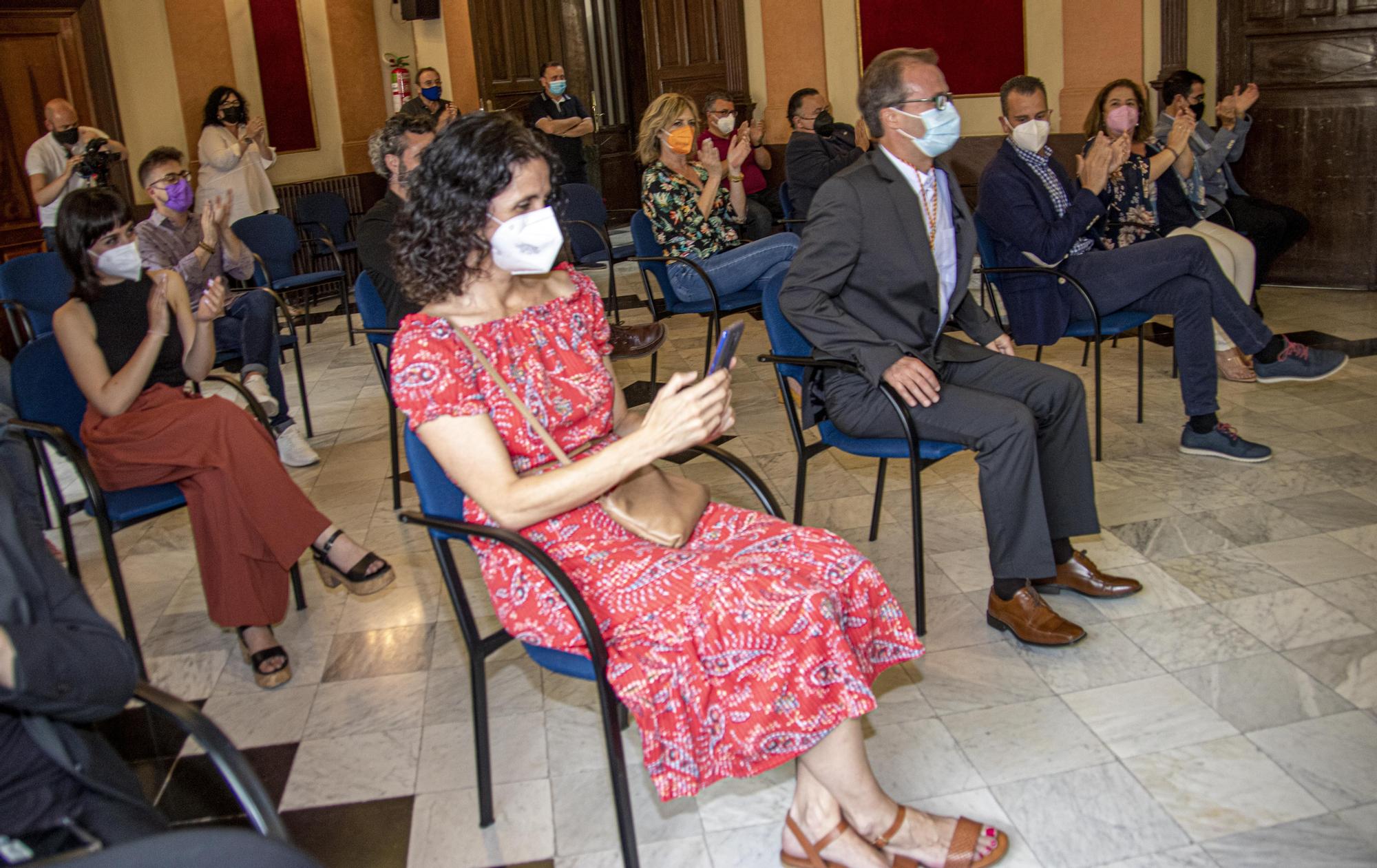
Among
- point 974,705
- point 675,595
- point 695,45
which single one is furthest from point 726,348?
point 695,45

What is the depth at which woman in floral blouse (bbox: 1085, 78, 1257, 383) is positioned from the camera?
4.38 metres

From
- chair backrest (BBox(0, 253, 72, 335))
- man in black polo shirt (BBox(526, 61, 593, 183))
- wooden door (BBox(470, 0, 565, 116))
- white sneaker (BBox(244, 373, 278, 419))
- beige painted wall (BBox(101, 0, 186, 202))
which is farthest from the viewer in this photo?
wooden door (BBox(470, 0, 565, 116))

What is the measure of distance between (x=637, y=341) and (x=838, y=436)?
1.71m

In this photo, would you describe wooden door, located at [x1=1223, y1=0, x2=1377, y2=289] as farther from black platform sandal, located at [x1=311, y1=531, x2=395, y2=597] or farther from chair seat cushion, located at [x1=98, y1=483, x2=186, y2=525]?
chair seat cushion, located at [x1=98, y1=483, x2=186, y2=525]

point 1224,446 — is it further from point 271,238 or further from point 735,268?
point 271,238

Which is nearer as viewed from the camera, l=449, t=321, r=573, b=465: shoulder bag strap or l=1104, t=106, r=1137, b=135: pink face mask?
l=449, t=321, r=573, b=465: shoulder bag strap

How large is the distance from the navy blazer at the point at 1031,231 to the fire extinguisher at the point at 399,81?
6670 mm

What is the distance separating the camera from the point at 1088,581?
9.57 feet

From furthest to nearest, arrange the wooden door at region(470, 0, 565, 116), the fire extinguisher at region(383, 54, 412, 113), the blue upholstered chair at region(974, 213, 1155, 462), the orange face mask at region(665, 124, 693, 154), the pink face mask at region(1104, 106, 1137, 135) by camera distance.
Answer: the wooden door at region(470, 0, 565, 116) → the fire extinguisher at region(383, 54, 412, 113) → the orange face mask at region(665, 124, 693, 154) → the pink face mask at region(1104, 106, 1137, 135) → the blue upholstered chair at region(974, 213, 1155, 462)

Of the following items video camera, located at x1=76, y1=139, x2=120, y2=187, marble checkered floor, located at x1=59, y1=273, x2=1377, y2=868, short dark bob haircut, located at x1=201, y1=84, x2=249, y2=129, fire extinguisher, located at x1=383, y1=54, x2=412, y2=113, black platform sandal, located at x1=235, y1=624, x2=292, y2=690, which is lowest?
marble checkered floor, located at x1=59, y1=273, x2=1377, y2=868

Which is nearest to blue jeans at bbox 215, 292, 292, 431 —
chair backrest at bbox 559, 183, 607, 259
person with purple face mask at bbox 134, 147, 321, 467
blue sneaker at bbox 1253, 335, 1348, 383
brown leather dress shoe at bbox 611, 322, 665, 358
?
person with purple face mask at bbox 134, 147, 321, 467

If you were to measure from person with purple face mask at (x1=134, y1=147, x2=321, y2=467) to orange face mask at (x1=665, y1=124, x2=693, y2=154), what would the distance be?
68.1 inches

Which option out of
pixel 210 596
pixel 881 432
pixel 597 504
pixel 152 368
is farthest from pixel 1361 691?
pixel 152 368

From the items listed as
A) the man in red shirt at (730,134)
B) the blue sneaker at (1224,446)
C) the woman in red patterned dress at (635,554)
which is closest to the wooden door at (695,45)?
the man in red shirt at (730,134)
